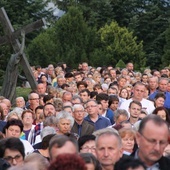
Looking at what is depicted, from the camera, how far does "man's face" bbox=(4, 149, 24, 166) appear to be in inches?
278

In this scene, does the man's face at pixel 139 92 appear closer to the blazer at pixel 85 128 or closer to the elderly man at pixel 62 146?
the blazer at pixel 85 128

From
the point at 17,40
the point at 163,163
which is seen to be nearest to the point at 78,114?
the point at 163,163

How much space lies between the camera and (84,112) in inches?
460

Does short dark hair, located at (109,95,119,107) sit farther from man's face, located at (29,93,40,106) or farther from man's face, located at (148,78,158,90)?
man's face, located at (148,78,158,90)

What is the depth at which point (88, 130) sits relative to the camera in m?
11.2

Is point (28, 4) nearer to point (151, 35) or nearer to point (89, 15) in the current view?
point (89, 15)

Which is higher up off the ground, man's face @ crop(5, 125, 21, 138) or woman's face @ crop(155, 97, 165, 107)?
woman's face @ crop(155, 97, 165, 107)

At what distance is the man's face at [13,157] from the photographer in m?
7.05

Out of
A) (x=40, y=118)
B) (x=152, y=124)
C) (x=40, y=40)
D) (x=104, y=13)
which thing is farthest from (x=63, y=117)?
(x=104, y=13)

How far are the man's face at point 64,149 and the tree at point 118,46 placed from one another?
35974mm

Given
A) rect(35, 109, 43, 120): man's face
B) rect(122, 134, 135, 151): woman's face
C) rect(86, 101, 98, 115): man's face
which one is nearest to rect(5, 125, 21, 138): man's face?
rect(122, 134, 135, 151): woman's face

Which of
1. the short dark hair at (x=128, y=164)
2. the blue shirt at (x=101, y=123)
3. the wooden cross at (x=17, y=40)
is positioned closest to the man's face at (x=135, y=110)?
the blue shirt at (x=101, y=123)

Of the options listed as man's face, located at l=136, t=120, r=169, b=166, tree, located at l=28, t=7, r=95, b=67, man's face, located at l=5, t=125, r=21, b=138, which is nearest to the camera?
man's face, located at l=136, t=120, r=169, b=166

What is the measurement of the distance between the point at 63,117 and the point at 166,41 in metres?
41.2
